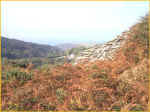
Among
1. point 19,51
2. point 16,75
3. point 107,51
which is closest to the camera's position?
point 16,75

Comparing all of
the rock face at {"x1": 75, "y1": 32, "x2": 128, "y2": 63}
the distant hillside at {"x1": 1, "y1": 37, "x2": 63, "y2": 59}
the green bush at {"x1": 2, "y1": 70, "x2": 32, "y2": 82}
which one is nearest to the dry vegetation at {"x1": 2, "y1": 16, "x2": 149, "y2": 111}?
the green bush at {"x1": 2, "y1": 70, "x2": 32, "y2": 82}

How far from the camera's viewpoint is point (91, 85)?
4891 millimetres

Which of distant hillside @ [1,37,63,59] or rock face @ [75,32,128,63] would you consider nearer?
rock face @ [75,32,128,63]

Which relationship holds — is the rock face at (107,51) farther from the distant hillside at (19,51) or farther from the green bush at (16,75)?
the distant hillside at (19,51)

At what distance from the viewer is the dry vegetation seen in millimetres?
Answer: 4315

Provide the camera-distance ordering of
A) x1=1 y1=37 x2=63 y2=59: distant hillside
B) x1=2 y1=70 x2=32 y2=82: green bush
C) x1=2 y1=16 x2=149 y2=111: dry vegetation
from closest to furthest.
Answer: x1=2 y1=16 x2=149 y2=111: dry vegetation, x1=2 y1=70 x2=32 y2=82: green bush, x1=1 y1=37 x2=63 y2=59: distant hillside

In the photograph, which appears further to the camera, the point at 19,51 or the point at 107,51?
the point at 19,51

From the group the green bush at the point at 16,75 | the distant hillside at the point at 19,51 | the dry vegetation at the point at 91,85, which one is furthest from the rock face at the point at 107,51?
the distant hillside at the point at 19,51

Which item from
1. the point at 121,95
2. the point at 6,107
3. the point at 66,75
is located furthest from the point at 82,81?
the point at 6,107

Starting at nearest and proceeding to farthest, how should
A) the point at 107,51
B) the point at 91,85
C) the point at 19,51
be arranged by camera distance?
the point at 91,85 → the point at 107,51 → the point at 19,51

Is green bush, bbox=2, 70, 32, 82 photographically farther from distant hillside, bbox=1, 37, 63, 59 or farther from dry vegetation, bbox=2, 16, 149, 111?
distant hillside, bbox=1, 37, 63, 59

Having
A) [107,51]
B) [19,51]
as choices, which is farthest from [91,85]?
[19,51]

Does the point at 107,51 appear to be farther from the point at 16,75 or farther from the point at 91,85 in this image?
the point at 16,75

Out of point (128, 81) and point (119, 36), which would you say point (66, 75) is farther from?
point (119, 36)
